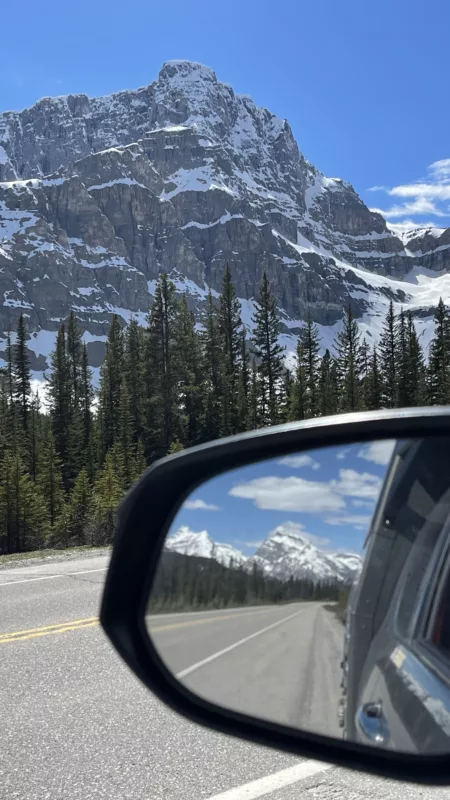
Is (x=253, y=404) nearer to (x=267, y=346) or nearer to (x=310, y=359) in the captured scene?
(x=267, y=346)

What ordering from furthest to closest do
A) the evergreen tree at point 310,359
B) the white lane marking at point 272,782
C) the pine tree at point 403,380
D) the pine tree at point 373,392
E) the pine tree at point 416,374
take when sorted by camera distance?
the pine tree at point 373,392 → the evergreen tree at point 310,359 → the pine tree at point 403,380 → the pine tree at point 416,374 → the white lane marking at point 272,782

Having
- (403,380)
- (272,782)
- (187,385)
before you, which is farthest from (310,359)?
(272,782)

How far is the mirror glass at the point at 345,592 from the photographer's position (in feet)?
4.56

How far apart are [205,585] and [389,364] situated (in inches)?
2462

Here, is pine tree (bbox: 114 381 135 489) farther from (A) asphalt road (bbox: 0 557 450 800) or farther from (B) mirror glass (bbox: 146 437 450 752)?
(B) mirror glass (bbox: 146 437 450 752)

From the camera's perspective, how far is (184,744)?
12.3 ft

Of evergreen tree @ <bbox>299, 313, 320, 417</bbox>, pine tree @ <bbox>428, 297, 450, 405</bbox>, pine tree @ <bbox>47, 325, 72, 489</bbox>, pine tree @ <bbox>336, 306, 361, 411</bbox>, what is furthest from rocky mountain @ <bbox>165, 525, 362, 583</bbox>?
pine tree @ <bbox>47, 325, 72, 489</bbox>

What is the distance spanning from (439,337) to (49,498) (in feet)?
107

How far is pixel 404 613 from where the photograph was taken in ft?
4.70

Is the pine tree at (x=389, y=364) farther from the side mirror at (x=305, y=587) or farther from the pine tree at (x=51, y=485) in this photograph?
the side mirror at (x=305, y=587)

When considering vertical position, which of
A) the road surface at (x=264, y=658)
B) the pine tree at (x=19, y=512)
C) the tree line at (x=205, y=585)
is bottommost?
the pine tree at (x=19, y=512)

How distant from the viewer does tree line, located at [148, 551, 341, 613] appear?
148cm

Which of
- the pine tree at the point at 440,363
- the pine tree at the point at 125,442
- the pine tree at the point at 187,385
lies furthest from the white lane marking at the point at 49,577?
the pine tree at the point at 440,363

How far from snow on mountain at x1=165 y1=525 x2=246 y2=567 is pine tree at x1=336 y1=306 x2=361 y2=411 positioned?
136 ft
